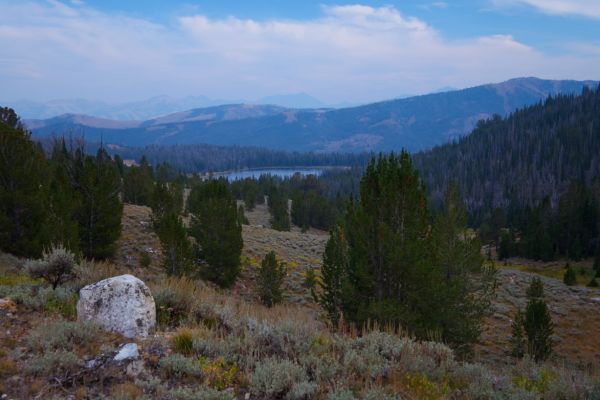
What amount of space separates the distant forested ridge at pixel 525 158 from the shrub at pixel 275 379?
11886 centimetres

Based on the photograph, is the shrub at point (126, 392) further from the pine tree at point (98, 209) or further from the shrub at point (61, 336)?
the pine tree at point (98, 209)

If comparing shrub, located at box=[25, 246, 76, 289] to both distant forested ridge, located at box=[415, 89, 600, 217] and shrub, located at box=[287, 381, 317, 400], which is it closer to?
shrub, located at box=[287, 381, 317, 400]

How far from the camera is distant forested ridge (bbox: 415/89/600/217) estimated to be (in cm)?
13138

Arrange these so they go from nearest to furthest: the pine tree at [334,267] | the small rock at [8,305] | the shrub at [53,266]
Result: the small rock at [8,305] → the shrub at [53,266] → the pine tree at [334,267]

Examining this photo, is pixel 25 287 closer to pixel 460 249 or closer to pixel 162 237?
pixel 162 237

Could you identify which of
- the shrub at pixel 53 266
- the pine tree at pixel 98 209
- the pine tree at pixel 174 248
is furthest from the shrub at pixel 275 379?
the pine tree at pixel 98 209

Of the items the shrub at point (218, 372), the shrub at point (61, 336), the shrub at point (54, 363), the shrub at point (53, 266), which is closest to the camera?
the shrub at point (54, 363)

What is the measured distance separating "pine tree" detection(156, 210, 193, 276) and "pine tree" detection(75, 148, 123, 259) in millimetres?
3679

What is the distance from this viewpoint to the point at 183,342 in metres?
6.54

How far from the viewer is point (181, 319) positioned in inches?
311

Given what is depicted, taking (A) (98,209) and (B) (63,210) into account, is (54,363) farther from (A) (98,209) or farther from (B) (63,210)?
(A) (98,209)

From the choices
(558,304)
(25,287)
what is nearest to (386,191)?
(25,287)

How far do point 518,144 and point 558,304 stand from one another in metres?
145

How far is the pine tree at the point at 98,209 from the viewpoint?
22750 millimetres
